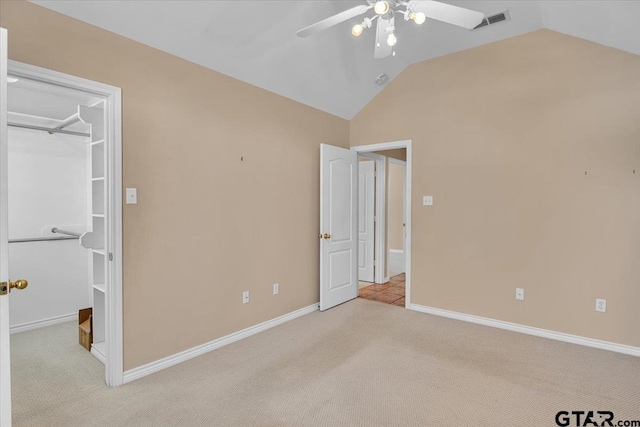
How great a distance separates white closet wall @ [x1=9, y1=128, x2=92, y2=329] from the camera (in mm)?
3500

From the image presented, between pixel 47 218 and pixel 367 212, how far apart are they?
4.16m

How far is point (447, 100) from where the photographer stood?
3.94 meters

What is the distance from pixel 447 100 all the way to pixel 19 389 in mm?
4702

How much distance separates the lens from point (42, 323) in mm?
3596

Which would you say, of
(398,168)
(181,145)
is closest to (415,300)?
(181,145)

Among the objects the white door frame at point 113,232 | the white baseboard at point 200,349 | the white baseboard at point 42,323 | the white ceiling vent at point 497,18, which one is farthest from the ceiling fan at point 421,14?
the white baseboard at point 42,323

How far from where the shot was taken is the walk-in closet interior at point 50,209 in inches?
128

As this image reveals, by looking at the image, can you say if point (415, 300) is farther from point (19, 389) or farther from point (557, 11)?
point (19, 389)

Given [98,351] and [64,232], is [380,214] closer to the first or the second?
[98,351]

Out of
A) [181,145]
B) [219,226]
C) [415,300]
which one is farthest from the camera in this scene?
[415,300]

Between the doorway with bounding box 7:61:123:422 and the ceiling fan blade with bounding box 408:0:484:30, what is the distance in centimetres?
208

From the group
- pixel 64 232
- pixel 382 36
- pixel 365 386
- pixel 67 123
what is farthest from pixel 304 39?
pixel 64 232

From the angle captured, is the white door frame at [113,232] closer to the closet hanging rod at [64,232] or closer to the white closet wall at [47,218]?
the closet hanging rod at [64,232]

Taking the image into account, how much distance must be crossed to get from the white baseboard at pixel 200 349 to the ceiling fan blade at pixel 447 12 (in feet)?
9.89
